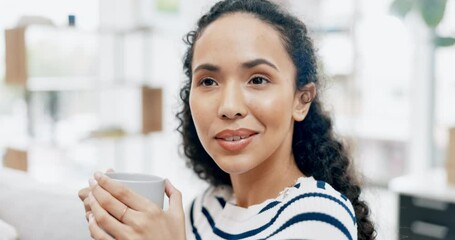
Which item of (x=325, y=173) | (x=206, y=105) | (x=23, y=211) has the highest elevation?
(x=206, y=105)

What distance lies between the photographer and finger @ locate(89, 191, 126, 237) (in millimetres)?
731

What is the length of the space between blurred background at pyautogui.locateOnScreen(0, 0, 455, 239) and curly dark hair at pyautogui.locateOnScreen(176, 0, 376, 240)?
1.57m

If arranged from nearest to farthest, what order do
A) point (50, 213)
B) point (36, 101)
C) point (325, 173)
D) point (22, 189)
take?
1. point (325, 173)
2. point (50, 213)
3. point (22, 189)
4. point (36, 101)

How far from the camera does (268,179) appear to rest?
37.4 inches

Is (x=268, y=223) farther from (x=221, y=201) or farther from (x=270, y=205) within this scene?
(x=221, y=201)

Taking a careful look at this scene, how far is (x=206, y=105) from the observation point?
2.81ft

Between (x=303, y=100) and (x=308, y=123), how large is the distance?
10 cm

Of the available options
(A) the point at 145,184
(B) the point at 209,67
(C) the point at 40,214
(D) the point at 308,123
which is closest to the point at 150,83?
(C) the point at 40,214

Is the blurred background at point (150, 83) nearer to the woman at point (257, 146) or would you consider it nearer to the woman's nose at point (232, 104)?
the woman at point (257, 146)

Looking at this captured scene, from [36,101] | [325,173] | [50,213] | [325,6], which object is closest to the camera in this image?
[325,173]

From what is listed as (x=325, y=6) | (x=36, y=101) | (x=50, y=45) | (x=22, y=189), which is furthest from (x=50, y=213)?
(x=325, y=6)

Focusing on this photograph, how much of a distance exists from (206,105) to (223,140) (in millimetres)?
67

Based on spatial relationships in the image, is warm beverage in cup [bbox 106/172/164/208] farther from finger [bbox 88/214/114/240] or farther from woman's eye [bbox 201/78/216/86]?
woman's eye [bbox 201/78/216/86]

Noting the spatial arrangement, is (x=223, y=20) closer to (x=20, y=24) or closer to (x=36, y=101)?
(x=20, y=24)
